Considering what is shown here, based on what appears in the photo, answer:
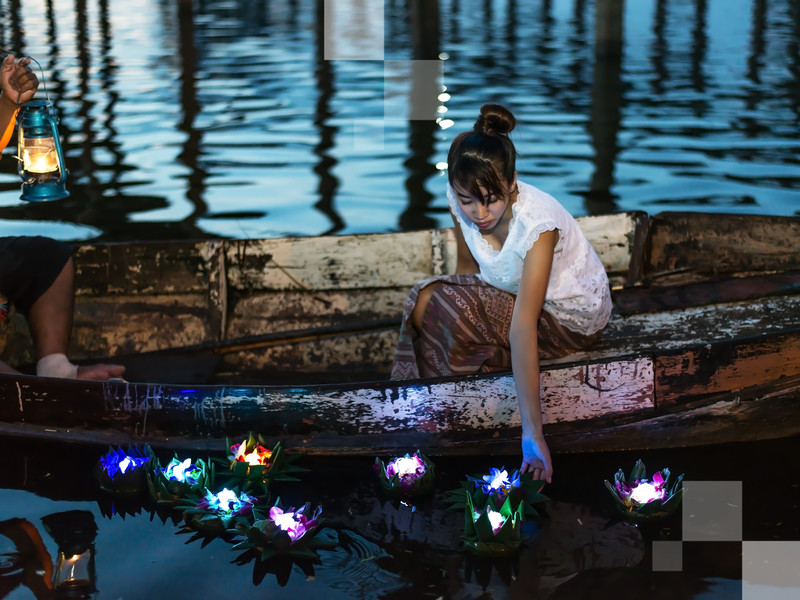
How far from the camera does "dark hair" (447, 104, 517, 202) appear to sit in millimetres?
3254

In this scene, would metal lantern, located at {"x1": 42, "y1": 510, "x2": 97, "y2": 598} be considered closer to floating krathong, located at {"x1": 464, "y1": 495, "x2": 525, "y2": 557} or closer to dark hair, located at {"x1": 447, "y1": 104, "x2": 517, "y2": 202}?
floating krathong, located at {"x1": 464, "y1": 495, "x2": 525, "y2": 557}

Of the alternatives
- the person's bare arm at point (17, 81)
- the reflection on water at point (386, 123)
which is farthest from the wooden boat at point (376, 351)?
the reflection on water at point (386, 123)

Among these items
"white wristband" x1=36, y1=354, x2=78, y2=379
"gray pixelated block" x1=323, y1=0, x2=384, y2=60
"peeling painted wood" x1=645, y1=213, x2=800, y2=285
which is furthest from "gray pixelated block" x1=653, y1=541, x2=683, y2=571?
"gray pixelated block" x1=323, y1=0, x2=384, y2=60

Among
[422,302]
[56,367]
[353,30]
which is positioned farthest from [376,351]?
[353,30]

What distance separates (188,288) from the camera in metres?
4.77

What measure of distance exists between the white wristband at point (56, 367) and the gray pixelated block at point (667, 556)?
2324 millimetres

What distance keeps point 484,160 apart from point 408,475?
1.09m

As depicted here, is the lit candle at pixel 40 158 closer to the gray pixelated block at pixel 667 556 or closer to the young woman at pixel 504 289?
the young woman at pixel 504 289

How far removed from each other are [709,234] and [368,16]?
2368 centimetres

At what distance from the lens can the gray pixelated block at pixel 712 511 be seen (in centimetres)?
327

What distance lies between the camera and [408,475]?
3467 millimetres

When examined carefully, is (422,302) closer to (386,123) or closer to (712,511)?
(712,511)

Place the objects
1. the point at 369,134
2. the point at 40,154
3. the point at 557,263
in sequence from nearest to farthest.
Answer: the point at 557,263, the point at 40,154, the point at 369,134

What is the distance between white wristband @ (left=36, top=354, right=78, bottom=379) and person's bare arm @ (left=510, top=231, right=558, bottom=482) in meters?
1.84
